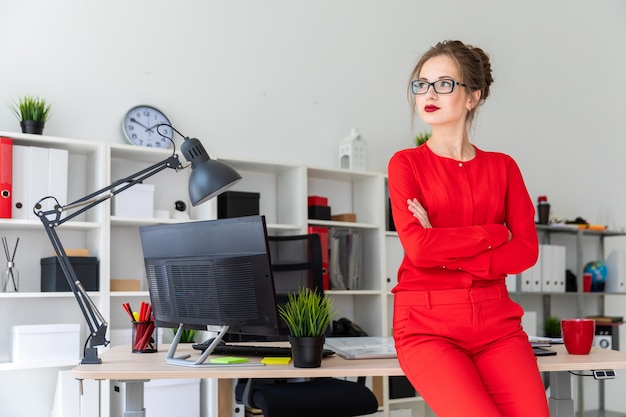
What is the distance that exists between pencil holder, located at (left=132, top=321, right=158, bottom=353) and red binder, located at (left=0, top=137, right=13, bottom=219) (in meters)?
1.34

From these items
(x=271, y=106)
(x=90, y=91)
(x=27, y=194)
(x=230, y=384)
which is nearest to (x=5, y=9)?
(x=90, y=91)

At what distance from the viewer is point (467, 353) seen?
1861 millimetres

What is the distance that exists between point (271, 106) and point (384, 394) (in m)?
1.89

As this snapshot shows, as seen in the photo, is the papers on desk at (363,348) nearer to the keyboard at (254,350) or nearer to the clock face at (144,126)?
the keyboard at (254,350)

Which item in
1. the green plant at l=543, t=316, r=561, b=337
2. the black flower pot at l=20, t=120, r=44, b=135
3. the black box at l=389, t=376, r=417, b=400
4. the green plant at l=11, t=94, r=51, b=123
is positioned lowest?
the black box at l=389, t=376, r=417, b=400

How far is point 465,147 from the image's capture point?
2.08 metres

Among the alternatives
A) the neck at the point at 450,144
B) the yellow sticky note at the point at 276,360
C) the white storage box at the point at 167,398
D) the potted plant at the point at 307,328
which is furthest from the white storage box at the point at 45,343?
the neck at the point at 450,144

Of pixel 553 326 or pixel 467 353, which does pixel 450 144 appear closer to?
pixel 467 353

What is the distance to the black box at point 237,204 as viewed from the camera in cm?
406

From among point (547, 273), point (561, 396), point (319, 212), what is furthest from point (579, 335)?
point (547, 273)

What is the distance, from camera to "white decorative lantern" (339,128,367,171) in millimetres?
4668

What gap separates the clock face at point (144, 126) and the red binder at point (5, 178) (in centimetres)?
68

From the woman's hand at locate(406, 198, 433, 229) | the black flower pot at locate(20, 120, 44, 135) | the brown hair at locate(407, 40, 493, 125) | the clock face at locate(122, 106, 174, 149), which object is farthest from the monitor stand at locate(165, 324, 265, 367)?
the clock face at locate(122, 106, 174, 149)

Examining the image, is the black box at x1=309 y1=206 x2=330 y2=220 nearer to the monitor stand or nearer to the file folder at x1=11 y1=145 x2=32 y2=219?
the file folder at x1=11 y1=145 x2=32 y2=219
